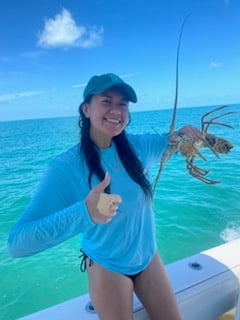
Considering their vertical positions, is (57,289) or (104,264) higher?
(104,264)

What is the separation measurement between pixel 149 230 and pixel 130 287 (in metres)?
0.28

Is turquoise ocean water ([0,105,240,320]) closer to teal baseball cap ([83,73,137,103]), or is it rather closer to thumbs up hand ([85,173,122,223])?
teal baseball cap ([83,73,137,103])

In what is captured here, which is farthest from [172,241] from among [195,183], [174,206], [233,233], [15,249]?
[15,249]

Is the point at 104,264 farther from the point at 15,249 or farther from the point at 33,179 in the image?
the point at 33,179

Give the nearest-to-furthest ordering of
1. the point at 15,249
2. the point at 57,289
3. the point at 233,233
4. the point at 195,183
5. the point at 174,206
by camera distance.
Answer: the point at 15,249, the point at 57,289, the point at 233,233, the point at 174,206, the point at 195,183

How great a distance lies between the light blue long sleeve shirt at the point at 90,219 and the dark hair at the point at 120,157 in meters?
0.03

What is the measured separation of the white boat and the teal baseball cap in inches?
39.6

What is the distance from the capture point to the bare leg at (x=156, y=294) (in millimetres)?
1356

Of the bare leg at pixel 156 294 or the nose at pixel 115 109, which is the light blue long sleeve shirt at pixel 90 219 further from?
the nose at pixel 115 109

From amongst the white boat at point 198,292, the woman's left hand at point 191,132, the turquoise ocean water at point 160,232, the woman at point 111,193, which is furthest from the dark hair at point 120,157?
the white boat at point 198,292

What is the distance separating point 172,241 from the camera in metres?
4.48

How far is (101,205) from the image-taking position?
910 mm

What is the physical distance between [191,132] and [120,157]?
0.40 metres

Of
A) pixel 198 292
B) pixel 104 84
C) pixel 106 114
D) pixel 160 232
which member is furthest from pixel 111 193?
pixel 160 232
